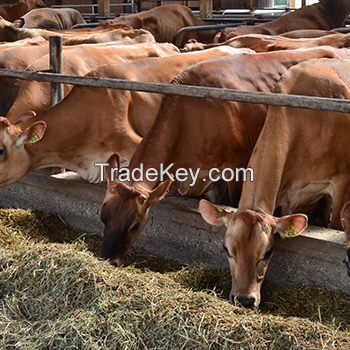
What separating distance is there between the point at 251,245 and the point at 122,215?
3.46ft

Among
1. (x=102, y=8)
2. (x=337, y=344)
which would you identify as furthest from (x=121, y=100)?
(x=102, y=8)

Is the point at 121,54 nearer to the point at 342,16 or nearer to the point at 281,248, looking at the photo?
the point at 281,248

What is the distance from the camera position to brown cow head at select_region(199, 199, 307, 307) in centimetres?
362

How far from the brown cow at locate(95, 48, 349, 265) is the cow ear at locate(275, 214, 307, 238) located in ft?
3.32

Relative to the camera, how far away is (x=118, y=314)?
3439mm

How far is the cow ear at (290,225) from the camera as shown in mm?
3734

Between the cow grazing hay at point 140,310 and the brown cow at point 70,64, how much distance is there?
2.21 m

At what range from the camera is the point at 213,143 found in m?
4.89

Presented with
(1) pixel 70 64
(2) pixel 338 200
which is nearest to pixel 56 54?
(1) pixel 70 64

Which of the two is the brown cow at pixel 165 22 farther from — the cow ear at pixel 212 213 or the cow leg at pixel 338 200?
the cow ear at pixel 212 213

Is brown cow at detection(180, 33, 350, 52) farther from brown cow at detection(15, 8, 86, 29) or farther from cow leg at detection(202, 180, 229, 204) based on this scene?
brown cow at detection(15, 8, 86, 29)

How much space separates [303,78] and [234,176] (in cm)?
107

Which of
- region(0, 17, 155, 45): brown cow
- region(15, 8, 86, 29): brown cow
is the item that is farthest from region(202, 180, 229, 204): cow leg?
region(15, 8, 86, 29): brown cow

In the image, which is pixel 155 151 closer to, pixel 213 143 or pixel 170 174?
pixel 170 174
